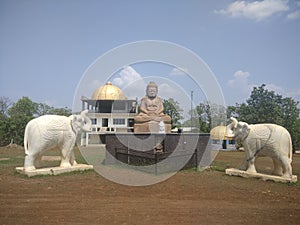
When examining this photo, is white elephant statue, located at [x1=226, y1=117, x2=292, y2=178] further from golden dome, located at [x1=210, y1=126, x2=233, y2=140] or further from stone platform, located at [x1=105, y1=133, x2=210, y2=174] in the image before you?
golden dome, located at [x1=210, y1=126, x2=233, y2=140]

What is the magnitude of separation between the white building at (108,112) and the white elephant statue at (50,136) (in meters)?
20.0

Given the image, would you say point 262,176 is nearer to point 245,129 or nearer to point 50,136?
point 245,129

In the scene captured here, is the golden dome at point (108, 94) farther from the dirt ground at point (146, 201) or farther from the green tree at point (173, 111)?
the dirt ground at point (146, 201)

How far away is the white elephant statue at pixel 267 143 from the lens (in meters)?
9.49

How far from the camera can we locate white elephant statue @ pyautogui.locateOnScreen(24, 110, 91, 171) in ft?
32.4

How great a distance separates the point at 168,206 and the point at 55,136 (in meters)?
5.97

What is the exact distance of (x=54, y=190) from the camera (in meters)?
7.85

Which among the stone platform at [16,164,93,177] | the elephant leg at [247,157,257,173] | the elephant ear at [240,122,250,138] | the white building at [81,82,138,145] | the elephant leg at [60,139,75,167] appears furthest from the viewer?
the white building at [81,82,138,145]

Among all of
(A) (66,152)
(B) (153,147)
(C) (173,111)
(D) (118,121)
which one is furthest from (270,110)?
(A) (66,152)

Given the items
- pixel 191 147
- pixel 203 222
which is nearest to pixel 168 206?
pixel 203 222

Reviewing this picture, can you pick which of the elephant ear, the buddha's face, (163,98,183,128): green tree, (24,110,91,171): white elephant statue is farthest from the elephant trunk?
(163,98,183,128): green tree

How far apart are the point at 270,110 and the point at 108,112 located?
22.3 m

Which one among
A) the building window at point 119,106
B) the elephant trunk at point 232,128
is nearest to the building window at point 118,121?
the building window at point 119,106

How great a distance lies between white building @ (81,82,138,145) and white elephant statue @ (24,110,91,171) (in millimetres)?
20020
